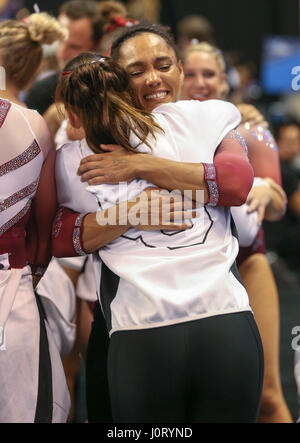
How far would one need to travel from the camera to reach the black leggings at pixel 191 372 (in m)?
1.48

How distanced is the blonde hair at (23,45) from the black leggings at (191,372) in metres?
0.87

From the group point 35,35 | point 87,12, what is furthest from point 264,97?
point 35,35

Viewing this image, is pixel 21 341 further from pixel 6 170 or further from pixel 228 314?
pixel 228 314

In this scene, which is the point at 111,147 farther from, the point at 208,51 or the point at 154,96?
the point at 208,51

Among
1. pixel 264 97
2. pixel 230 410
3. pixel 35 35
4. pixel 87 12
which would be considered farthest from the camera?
pixel 264 97

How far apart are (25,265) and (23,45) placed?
654 millimetres

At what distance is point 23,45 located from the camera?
1.96m

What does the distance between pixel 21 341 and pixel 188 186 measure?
1.93 feet

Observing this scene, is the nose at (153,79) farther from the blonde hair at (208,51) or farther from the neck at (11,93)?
the blonde hair at (208,51)

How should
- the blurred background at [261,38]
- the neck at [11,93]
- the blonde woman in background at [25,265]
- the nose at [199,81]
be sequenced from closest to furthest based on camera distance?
the blonde woman in background at [25,265], the neck at [11,93], the nose at [199,81], the blurred background at [261,38]

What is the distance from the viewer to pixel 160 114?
165 centimetres

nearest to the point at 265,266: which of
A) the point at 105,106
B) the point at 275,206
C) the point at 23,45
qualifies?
the point at 275,206

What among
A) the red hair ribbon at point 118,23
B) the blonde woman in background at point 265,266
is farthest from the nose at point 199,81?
the red hair ribbon at point 118,23

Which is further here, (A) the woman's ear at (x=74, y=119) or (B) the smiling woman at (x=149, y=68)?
(B) the smiling woman at (x=149, y=68)
